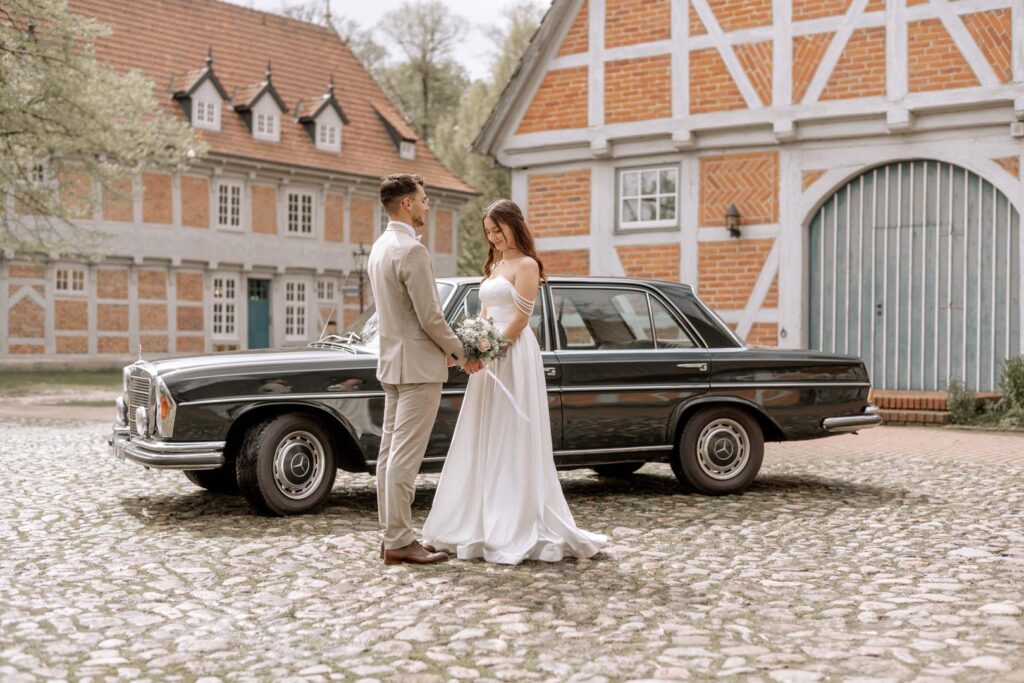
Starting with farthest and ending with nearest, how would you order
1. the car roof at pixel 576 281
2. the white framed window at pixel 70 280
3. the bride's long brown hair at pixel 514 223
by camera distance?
the white framed window at pixel 70 280
the car roof at pixel 576 281
the bride's long brown hair at pixel 514 223

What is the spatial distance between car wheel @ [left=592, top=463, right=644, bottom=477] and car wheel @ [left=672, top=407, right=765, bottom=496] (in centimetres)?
122

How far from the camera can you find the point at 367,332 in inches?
320

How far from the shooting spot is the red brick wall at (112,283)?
3186 cm

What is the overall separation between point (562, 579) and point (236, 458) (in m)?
2.60

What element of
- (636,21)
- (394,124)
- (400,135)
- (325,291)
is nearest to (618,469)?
(636,21)

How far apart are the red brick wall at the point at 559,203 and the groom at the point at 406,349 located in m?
11.9

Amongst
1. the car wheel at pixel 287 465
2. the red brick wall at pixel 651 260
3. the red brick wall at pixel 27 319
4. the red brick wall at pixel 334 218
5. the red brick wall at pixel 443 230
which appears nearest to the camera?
the car wheel at pixel 287 465

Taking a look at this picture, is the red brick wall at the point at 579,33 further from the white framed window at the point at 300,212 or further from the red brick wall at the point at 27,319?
the white framed window at the point at 300,212

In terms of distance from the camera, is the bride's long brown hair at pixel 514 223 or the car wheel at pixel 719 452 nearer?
the bride's long brown hair at pixel 514 223

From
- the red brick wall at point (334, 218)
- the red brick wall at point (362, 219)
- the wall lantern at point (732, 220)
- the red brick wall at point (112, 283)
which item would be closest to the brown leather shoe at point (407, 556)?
the wall lantern at point (732, 220)

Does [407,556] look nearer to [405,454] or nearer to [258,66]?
[405,454]

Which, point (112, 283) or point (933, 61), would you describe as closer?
point (933, 61)

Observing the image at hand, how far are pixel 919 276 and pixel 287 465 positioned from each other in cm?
1060

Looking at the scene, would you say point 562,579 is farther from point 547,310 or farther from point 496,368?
point 547,310
